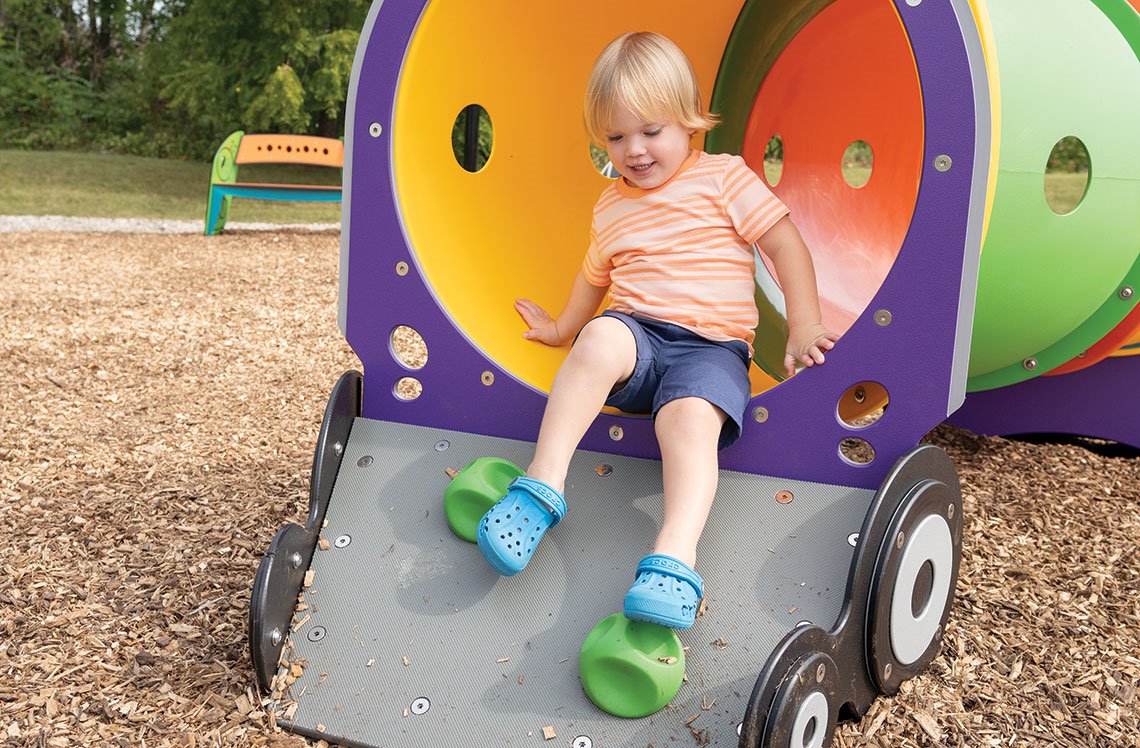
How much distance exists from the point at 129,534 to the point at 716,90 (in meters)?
2.10

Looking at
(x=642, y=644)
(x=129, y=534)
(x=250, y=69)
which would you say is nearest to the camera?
(x=642, y=644)

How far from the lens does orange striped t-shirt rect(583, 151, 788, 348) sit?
2.20 m

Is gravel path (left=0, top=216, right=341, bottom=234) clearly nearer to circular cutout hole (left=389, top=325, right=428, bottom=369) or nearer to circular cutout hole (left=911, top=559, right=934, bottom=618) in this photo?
circular cutout hole (left=389, top=325, right=428, bottom=369)

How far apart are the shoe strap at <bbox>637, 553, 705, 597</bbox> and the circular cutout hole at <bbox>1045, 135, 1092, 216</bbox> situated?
266 inches

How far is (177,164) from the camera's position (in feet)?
42.7

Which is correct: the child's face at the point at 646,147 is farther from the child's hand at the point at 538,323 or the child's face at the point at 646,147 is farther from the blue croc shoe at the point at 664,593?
the blue croc shoe at the point at 664,593

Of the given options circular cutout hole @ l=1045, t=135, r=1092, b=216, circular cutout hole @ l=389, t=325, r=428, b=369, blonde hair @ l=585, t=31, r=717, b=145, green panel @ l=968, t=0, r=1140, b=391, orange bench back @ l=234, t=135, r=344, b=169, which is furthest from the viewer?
circular cutout hole @ l=1045, t=135, r=1092, b=216

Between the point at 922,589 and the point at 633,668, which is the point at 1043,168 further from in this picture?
the point at 633,668

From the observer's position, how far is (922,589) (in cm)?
195

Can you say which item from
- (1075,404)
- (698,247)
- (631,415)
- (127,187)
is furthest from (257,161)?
(631,415)

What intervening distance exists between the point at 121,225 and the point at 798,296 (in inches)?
313

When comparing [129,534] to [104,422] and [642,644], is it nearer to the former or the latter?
[104,422]

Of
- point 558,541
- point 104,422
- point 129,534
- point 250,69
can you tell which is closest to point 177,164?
point 250,69

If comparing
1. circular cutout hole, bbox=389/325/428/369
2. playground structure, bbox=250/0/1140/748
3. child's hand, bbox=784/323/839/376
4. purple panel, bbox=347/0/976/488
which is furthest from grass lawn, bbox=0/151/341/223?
child's hand, bbox=784/323/839/376
